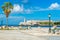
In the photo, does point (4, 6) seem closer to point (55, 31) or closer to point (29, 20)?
point (55, 31)

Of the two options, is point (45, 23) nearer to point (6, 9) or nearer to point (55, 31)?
point (6, 9)

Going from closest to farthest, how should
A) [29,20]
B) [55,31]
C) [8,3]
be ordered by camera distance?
[55,31]
[8,3]
[29,20]

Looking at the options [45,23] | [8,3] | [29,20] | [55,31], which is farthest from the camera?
[29,20]

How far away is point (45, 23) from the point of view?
605 ft

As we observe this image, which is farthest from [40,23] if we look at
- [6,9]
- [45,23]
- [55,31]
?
[55,31]

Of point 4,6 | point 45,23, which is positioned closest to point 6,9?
point 4,6

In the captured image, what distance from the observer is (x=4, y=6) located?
79.1 meters

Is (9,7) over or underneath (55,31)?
over

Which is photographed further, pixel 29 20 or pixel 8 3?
pixel 29 20

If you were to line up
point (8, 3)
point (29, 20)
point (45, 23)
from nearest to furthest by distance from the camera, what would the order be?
point (8, 3) → point (45, 23) → point (29, 20)

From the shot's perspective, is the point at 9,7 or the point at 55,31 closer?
the point at 55,31

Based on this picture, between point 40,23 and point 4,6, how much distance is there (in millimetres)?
108361

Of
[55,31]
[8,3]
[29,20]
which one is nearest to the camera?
[55,31]

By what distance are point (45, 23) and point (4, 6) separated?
10785cm
